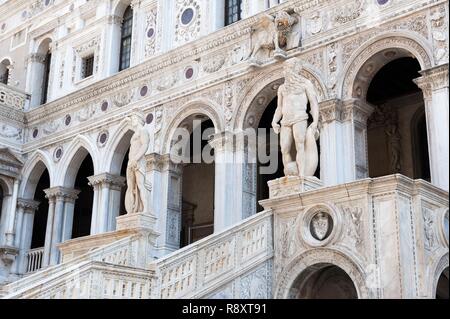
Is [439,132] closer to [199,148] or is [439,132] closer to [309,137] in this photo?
[309,137]

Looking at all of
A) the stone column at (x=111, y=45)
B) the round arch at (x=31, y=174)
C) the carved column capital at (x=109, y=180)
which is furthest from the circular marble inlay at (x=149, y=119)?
the round arch at (x=31, y=174)

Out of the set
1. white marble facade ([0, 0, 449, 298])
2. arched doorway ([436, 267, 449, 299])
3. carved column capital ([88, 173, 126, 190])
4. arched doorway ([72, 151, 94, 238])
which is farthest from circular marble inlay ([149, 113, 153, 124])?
arched doorway ([436, 267, 449, 299])

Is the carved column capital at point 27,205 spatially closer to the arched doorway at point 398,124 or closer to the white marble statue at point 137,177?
the white marble statue at point 137,177

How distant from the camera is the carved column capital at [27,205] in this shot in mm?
21402

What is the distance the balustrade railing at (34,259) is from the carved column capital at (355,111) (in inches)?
425

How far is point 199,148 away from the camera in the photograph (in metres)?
19.0

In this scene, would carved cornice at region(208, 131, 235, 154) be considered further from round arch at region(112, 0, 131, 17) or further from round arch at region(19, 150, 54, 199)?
round arch at region(19, 150, 54, 199)

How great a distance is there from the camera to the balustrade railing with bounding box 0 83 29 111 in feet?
71.5

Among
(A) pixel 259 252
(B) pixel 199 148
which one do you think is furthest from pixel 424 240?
(B) pixel 199 148

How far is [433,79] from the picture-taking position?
1241 centimetres

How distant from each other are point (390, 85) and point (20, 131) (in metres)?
11.9

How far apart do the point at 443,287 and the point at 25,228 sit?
15.0 m

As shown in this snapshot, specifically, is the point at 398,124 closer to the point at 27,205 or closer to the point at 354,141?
the point at 354,141

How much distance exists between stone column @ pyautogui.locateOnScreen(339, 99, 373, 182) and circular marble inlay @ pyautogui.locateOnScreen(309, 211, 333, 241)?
11.5 ft
